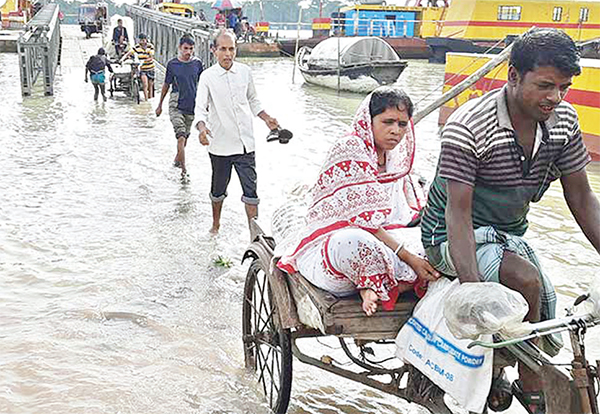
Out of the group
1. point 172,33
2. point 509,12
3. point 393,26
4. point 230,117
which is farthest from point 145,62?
point 393,26

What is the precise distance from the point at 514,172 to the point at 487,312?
655 millimetres

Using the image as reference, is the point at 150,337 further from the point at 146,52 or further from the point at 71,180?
the point at 146,52

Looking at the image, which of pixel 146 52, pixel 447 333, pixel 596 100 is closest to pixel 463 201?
pixel 447 333

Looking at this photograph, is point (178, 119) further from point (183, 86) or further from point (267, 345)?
point (267, 345)

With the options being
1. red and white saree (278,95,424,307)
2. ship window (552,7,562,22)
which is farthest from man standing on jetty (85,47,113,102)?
ship window (552,7,562,22)

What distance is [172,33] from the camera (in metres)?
17.8

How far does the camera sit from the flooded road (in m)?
4.24

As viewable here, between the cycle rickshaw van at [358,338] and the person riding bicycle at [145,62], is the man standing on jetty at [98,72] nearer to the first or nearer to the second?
the person riding bicycle at [145,62]

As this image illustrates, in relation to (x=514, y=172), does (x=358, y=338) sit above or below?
below

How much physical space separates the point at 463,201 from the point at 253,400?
6.79 feet

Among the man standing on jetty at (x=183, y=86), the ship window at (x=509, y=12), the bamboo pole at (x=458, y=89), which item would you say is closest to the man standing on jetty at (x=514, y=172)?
the bamboo pole at (x=458, y=89)

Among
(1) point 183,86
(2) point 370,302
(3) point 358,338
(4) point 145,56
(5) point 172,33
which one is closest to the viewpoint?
(2) point 370,302

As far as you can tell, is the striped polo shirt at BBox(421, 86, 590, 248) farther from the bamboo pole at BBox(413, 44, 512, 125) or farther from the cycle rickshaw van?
the bamboo pole at BBox(413, 44, 512, 125)

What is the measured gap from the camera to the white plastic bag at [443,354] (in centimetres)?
252
